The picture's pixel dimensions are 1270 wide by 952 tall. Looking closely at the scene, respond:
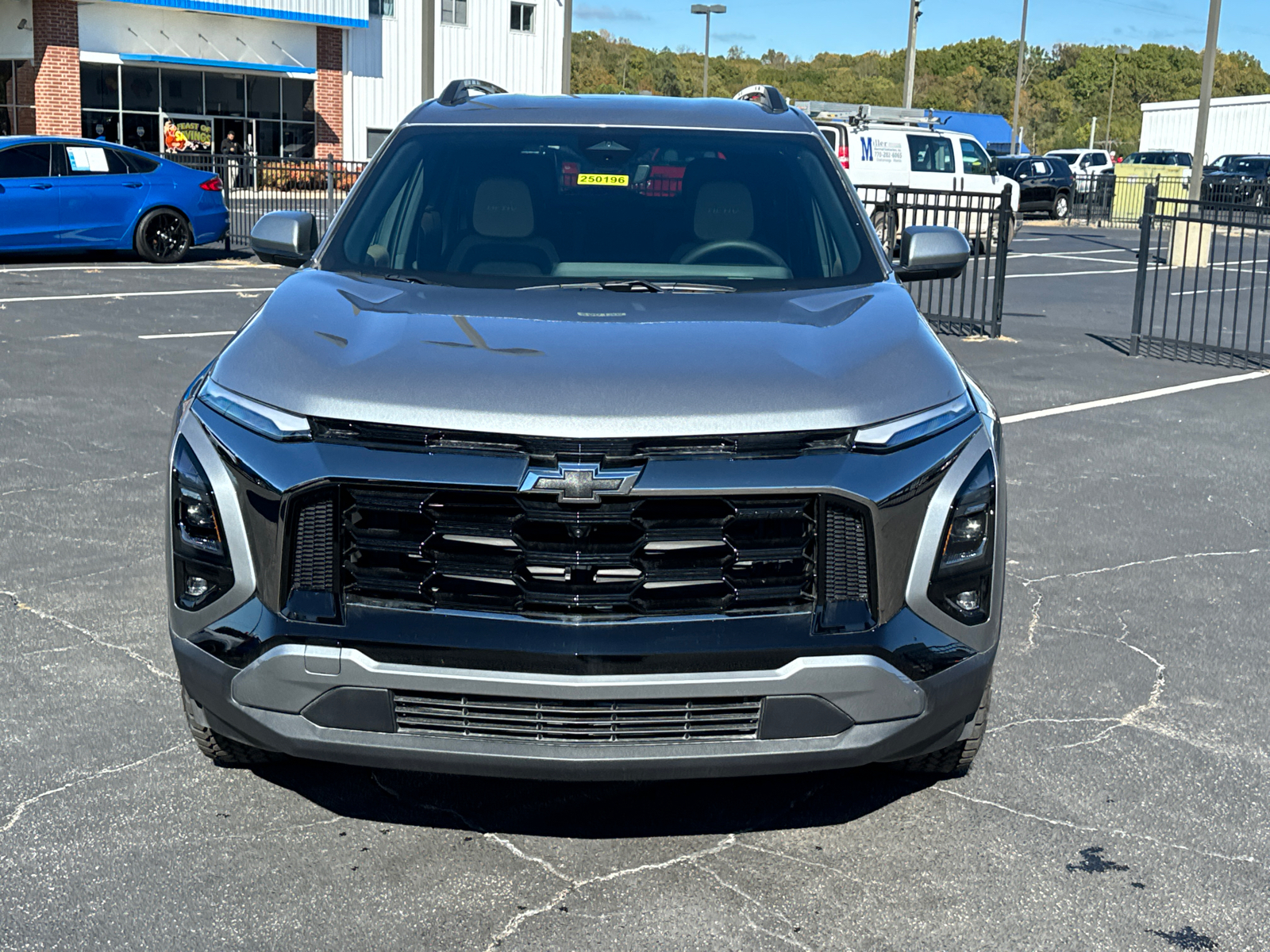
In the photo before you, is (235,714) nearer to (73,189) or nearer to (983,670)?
(983,670)

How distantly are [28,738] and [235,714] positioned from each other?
130 centimetres

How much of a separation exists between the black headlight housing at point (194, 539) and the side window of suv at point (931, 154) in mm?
24991

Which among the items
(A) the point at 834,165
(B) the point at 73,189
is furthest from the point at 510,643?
(B) the point at 73,189

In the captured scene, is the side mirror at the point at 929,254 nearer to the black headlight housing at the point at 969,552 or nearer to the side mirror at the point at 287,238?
the black headlight housing at the point at 969,552

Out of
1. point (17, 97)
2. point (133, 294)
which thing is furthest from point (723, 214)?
point (17, 97)

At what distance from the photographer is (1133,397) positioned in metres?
11.0

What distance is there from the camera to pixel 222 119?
38.9m

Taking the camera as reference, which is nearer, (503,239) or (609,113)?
(503,239)

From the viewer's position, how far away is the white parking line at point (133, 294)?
1471 centimetres

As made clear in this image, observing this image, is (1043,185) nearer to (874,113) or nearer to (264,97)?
(874,113)

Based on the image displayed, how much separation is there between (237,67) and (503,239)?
118 ft

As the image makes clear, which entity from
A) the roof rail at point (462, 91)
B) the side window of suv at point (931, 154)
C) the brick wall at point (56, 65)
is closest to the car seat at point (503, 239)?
the roof rail at point (462, 91)

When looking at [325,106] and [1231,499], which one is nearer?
[1231,499]

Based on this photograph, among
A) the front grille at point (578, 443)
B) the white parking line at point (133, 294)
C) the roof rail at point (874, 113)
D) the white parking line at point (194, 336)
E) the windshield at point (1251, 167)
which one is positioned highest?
the roof rail at point (874, 113)
